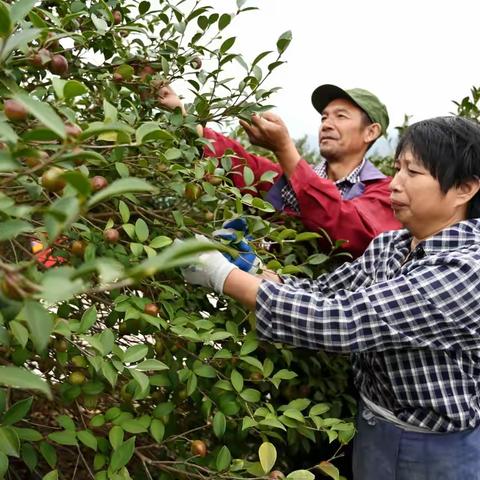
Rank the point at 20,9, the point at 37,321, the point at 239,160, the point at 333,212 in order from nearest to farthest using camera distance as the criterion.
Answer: the point at 37,321 → the point at 20,9 → the point at 333,212 → the point at 239,160

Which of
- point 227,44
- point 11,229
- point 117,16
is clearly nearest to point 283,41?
point 227,44

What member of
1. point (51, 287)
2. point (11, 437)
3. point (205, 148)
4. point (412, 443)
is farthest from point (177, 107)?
point (51, 287)

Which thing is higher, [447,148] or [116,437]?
[447,148]

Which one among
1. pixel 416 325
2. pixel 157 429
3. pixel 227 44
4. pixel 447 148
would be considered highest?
pixel 227 44

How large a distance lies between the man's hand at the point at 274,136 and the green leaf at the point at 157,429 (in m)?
0.80

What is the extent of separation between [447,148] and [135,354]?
2.73ft

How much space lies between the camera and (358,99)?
219 centimetres

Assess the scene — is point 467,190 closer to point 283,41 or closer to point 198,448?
point 283,41

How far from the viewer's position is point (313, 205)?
1.77 metres

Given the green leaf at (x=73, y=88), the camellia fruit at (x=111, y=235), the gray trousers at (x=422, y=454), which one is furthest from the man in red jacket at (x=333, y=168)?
the green leaf at (x=73, y=88)

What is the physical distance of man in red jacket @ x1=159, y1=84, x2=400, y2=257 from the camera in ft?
5.80

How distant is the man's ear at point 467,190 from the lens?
59.3 inches

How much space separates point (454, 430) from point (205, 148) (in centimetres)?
93

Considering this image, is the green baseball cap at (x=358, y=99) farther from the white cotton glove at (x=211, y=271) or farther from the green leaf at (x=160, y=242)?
the green leaf at (x=160, y=242)
